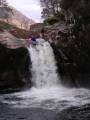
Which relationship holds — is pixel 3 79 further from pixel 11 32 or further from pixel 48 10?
pixel 48 10

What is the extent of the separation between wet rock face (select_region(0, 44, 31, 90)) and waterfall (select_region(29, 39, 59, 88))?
1252mm

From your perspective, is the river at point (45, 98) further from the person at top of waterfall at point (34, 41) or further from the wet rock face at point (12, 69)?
the wet rock face at point (12, 69)

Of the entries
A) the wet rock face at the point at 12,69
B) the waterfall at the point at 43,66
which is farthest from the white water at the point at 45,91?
the wet rock face at the point at 12,69

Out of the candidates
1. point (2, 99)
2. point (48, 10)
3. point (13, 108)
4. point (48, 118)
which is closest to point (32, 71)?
point (2, 99)

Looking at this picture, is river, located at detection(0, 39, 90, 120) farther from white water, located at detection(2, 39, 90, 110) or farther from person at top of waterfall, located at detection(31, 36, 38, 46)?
person at top of waterfall, located at detection(31, 36, 38, 46)

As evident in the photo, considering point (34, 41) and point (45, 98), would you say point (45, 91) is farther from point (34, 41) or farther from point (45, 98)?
point (34, 41)

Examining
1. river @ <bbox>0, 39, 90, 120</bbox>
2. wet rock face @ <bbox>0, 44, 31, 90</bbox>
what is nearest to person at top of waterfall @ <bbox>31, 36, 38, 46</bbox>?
river @ <bbox>0, 39, 90, 120</bbox>

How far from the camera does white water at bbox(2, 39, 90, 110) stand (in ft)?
94.9

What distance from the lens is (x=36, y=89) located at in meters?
37.1

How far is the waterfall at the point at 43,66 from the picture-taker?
126 ft

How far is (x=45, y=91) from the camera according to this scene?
3578 centimetres

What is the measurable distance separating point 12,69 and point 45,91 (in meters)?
4.65

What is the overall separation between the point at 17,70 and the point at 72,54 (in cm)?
635

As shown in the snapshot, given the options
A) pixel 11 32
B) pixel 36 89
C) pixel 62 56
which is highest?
pixel 11 32
